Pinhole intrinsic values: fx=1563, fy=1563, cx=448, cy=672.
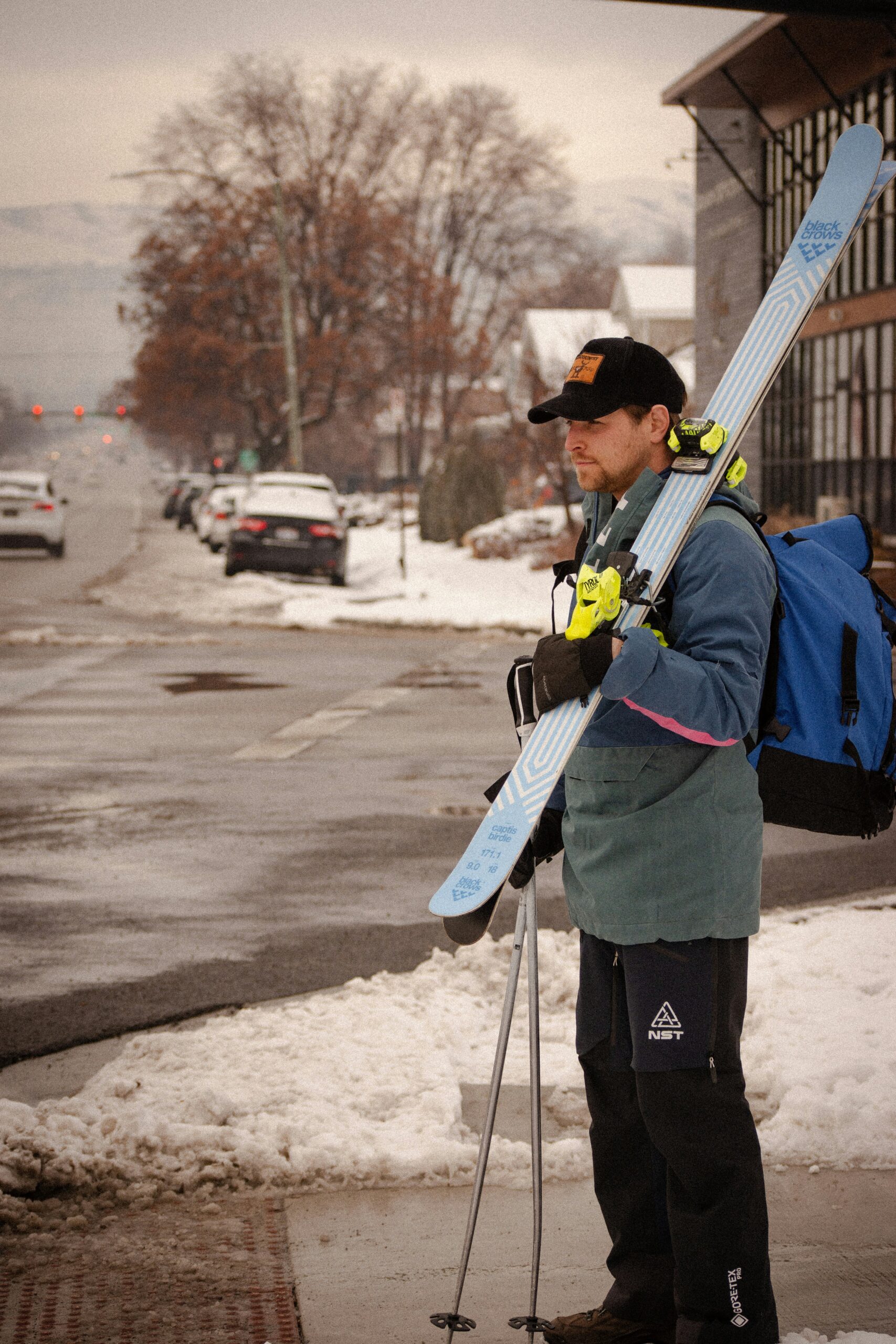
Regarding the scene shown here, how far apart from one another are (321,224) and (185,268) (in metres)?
5.92

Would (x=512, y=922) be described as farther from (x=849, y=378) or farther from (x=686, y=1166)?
(x=849, y=378)

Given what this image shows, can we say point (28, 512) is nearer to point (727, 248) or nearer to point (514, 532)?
point (514, 532)

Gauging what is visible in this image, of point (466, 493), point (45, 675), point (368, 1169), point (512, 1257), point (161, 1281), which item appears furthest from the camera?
point (466, 493)

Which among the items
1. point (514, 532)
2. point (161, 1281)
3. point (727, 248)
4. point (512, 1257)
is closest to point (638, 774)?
point (512, 1257)

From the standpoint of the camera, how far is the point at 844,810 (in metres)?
2.97

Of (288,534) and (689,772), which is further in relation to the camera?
(288,534)

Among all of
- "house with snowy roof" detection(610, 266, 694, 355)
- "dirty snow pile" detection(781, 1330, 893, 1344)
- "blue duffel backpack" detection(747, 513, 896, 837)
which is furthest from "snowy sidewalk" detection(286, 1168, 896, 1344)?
"house with snowy roof" detection(610, 266, 694, 355)

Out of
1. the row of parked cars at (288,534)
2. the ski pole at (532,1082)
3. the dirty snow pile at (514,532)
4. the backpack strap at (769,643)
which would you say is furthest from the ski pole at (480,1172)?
the dirty snow pile at (514,532)

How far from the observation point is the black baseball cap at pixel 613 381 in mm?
2967

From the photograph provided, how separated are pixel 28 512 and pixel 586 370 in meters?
31.8

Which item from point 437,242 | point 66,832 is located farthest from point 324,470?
point 66,832

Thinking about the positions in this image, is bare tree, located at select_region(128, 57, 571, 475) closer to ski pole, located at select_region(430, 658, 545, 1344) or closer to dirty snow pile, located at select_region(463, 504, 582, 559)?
dirty snow pile, located at select_region(463, 504, 582, 559)

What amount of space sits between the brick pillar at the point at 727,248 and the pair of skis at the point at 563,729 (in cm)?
2498

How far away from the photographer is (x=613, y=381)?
9.73ft
